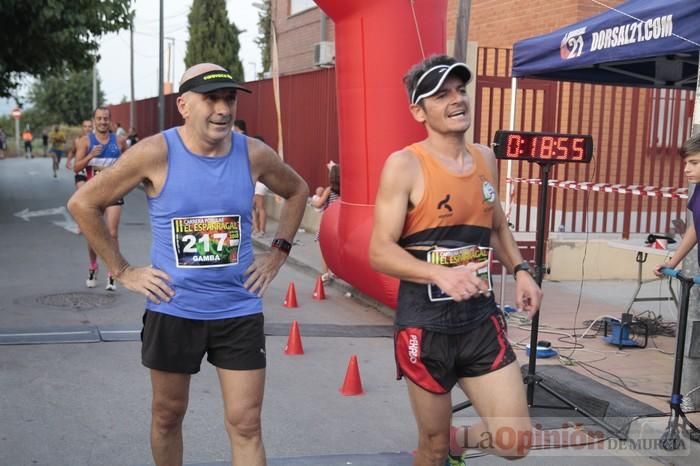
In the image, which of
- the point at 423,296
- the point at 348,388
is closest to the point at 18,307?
the point at 348,388

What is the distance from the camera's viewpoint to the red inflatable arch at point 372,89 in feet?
26.9

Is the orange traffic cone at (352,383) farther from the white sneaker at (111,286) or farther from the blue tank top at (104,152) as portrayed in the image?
the blue tank top at (104,152)

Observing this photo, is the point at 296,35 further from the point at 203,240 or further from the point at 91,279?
the point at 203,240

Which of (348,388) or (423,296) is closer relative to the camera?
(423,296)

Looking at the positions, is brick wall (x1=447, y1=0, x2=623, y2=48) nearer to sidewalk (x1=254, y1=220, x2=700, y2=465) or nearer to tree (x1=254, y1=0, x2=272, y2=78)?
sidewalk (x1=254, y1=220, x2=700, y2=465)

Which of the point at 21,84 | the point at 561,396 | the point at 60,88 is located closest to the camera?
the point at 561,396

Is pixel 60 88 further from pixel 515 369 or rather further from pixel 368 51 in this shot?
pixel 515 369

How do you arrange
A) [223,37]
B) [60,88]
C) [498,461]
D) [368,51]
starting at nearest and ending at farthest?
[498,461], [368,51], [223,37], [60,88]

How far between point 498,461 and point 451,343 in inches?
67.2

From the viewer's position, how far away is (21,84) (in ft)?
80.2

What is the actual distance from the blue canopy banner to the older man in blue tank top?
357cm

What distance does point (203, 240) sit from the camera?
3.60 metres

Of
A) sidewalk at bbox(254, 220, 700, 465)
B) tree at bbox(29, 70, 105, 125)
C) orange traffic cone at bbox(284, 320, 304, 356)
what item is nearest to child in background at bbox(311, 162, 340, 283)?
sidewalk at bbox(254, 220, 700, 465)

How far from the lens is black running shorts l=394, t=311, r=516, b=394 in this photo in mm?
3441
